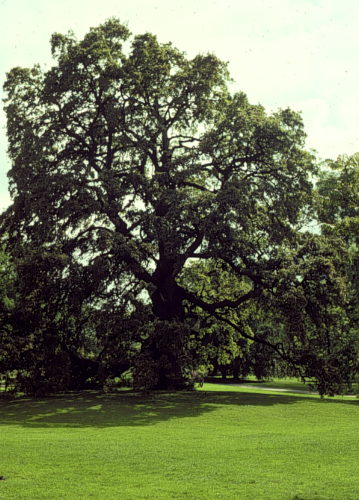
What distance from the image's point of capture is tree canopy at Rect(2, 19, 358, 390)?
88.9 feet

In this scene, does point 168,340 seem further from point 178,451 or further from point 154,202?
point 178,451

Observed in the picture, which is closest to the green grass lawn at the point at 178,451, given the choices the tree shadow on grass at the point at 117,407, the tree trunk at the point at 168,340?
the tree shadow on grass at the point at 117,407

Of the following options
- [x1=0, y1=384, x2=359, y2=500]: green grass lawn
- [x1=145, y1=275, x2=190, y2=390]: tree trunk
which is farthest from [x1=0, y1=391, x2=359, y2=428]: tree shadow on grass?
[x1=145, y1=275, x2=190, y2=390]: tree trunk

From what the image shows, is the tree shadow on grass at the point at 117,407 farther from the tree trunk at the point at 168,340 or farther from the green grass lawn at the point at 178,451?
the tree trunk at the point at 168,340

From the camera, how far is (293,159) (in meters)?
31.2

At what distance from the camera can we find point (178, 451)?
43.8 feet

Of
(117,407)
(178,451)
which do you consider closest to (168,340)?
(117,407)

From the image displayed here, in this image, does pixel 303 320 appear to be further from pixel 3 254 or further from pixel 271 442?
pixel 3 254

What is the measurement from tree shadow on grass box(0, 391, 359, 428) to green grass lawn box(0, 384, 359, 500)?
0.15 ft

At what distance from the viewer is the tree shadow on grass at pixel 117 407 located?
20094 mm

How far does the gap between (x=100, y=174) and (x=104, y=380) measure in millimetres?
10212

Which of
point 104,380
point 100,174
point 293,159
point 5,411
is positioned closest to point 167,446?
point 5,411

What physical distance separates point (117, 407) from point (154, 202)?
10660 mm

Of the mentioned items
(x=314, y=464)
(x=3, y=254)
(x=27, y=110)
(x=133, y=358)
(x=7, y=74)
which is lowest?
(x=314, y=464)
